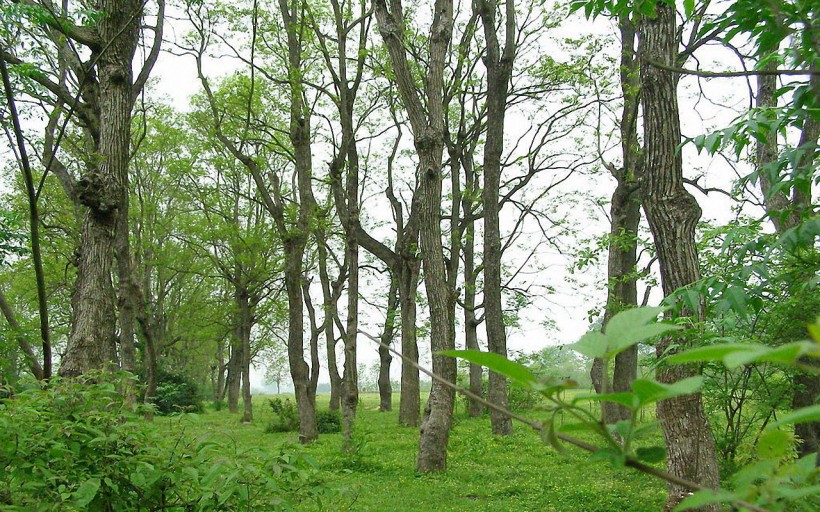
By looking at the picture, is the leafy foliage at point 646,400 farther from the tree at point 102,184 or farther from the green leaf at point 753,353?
the tree at point 102,184

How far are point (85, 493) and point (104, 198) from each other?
5110mm

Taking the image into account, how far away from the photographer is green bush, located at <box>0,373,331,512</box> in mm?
2465

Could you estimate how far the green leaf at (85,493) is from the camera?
7.68 feet

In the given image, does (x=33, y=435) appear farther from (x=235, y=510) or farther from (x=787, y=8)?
(x=787, y=8)

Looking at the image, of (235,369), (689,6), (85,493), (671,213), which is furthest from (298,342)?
(235,369)

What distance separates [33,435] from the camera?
264 cm

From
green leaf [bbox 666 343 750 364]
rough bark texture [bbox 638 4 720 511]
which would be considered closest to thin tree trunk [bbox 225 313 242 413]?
rough bark texture [bbox 638 4 720 511]

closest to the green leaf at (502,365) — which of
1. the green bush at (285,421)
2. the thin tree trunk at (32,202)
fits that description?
the thin tree trunk at (32,202)

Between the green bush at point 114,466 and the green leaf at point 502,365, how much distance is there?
208 centimetres

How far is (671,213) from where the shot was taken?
5.69m

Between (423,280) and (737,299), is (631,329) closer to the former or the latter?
(737,299)

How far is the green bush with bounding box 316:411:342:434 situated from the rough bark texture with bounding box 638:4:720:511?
15.8m

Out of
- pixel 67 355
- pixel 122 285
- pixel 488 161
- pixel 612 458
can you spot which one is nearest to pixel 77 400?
pixel 612 458

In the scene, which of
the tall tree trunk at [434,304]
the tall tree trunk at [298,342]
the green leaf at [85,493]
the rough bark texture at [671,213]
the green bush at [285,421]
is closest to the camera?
the green leaf at [85,493]
